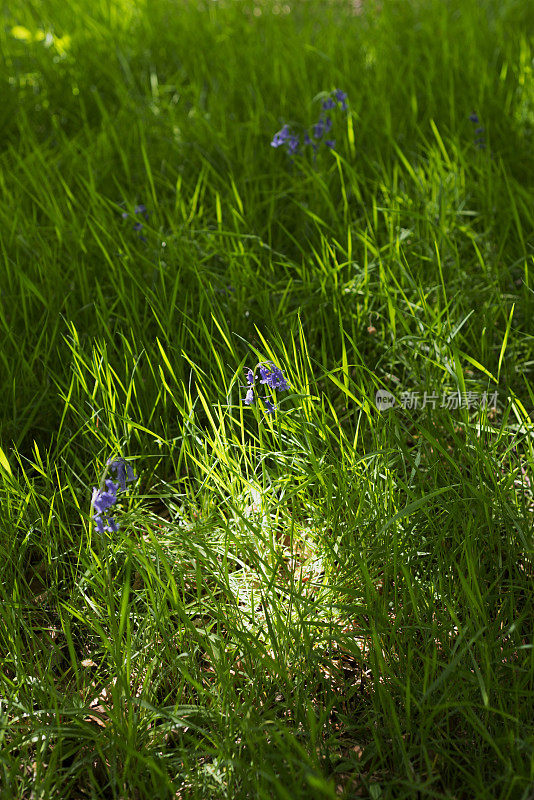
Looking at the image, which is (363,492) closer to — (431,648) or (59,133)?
(431,648)

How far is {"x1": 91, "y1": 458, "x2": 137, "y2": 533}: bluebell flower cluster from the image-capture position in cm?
149

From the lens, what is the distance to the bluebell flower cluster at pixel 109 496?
149 centimetres

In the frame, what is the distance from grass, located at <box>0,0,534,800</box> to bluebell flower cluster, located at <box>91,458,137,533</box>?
0.09 metres

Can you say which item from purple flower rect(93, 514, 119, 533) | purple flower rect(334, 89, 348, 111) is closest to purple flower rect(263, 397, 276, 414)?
purple flower rect(93, 514, 119, 533)

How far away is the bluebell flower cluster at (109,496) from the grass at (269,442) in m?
0.09

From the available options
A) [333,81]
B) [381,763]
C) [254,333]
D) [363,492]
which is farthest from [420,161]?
[381,763]

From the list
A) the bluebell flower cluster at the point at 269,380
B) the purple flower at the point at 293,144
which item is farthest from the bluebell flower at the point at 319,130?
the bluebell flower cluster at the point at 269,380

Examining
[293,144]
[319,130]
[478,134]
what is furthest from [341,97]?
[478,134]

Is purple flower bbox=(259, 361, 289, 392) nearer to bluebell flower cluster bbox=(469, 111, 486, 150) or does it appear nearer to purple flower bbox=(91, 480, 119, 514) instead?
purple flower bbox=(91, 480, 119, 514)

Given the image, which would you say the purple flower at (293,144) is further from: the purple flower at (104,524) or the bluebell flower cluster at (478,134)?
the purple flower at (104,524)

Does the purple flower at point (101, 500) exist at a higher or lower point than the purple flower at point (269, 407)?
higher

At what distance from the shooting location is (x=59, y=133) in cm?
357

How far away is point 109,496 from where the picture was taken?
1503 millimetres

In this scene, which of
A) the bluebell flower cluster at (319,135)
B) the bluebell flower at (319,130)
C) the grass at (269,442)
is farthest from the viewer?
the bluebell flower at (319,130)
